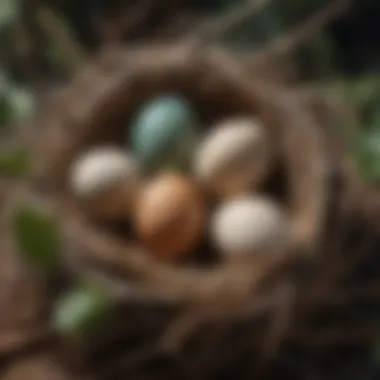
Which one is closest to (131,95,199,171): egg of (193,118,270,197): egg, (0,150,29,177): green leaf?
(193,118,270,197): egg

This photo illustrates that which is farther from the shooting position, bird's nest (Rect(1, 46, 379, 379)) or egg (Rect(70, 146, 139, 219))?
egg (Rect(70, 146, 139, 219))

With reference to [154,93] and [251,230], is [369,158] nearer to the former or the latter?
[251,230]

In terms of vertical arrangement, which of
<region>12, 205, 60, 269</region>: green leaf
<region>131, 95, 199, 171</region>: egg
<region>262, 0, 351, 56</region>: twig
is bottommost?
<region>12, 205, 60, 269</region>: green leaf

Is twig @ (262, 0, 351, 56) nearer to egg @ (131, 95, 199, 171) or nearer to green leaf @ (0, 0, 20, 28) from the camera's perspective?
egg @ (131, 95, 199, 171)

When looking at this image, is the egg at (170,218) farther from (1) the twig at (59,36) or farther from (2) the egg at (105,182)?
(1) the twig at (59,36)

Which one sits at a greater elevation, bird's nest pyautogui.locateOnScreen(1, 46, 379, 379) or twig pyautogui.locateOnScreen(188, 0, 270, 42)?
twig pyautogui.locateOnScreen(188, 0, 270, 42)

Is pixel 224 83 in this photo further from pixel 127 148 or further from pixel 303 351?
pixel 303 351
